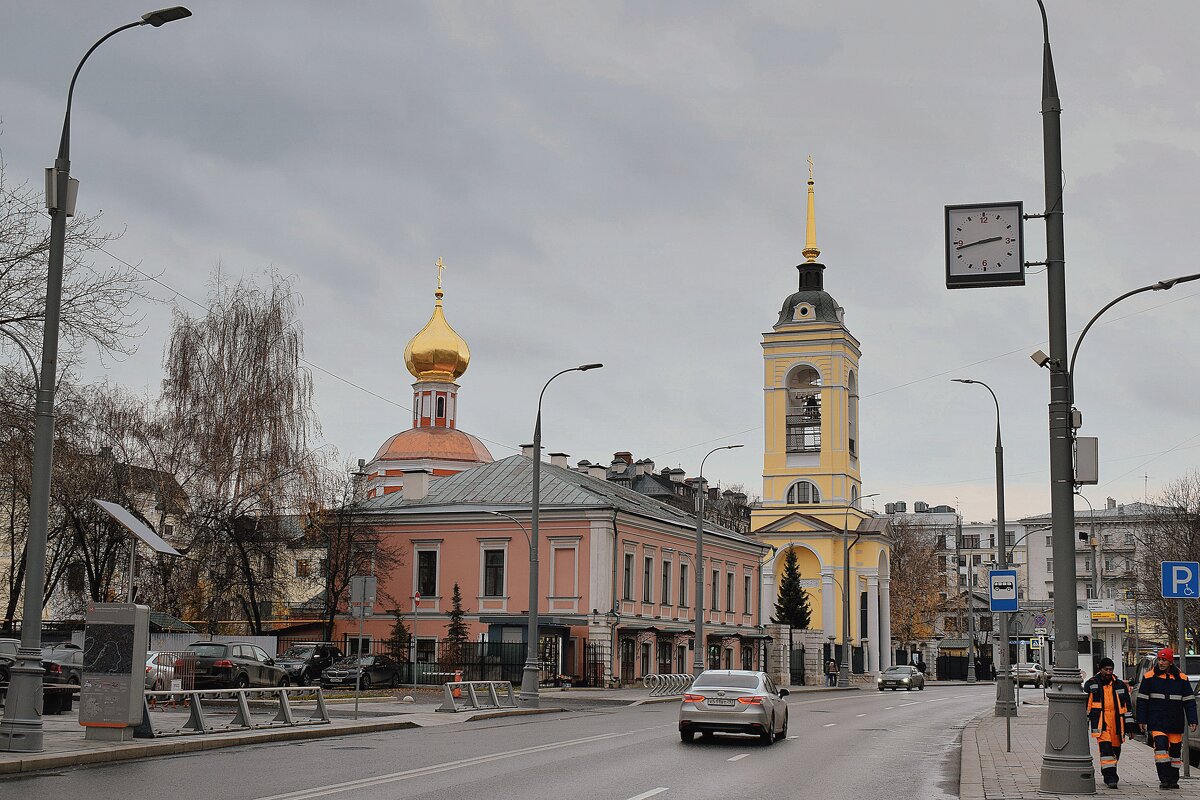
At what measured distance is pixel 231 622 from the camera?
54.9m

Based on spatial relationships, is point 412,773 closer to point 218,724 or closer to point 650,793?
point 650,793

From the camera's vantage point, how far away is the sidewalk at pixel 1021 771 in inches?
611

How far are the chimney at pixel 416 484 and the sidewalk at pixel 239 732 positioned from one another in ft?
72.2

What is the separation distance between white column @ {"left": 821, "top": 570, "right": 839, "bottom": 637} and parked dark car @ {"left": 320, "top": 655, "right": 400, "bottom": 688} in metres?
50.9

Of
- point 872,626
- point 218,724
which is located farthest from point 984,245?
point 872,626

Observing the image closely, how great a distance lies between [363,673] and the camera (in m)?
46.1

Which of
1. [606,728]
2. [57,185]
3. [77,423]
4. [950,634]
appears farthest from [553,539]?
[950,634]

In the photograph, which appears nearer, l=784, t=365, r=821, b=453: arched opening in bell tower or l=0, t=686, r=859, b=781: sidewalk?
l=0, t=686, r=859, b=781: sidewalk

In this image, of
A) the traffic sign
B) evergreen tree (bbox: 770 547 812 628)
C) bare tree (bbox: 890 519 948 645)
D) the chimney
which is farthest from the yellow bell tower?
the traffic sign

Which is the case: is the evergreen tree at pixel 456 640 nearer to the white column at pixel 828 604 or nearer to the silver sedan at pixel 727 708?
the silver sedan at pixel 727 708

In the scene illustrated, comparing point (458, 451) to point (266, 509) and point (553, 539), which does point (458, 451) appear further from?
point (266, 509)

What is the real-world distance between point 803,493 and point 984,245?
265ft

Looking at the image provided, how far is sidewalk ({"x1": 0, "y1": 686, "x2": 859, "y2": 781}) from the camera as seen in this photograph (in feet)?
55.1

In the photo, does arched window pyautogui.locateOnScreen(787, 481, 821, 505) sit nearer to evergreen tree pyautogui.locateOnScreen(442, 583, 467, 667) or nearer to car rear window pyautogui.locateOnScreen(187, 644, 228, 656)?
evergreen tree pyautogui.locateOnScreen(442, 583, 467, 667)
